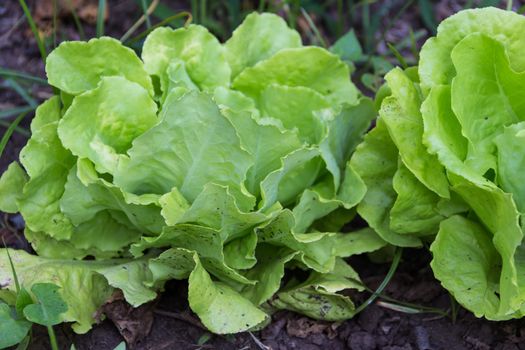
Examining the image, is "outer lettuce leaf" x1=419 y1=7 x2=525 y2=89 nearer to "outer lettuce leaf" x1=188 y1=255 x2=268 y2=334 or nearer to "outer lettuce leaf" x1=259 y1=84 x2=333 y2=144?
"outer lettuce leaf" x1=259 y1=84 x2=333 y2=144

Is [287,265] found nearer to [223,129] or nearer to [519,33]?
[223,129]

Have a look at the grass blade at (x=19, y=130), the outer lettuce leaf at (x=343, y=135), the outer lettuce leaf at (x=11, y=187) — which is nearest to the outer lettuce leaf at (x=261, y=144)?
the outer lettuce leaf at (x=343, y=135)

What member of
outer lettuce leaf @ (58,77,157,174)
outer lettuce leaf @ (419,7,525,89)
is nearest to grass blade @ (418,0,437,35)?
outer lettuce leaf @ (419,7,525,89)

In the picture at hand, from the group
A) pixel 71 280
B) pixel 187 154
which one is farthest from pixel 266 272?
pixel 71 280

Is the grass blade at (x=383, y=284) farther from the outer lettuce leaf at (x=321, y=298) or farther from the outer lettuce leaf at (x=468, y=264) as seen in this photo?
the outer lettuce leaf at (x=468, y=264)

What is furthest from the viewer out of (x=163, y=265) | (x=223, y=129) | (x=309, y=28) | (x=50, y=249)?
(x=309, y=28)

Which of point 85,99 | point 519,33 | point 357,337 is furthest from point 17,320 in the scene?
point 519,33
